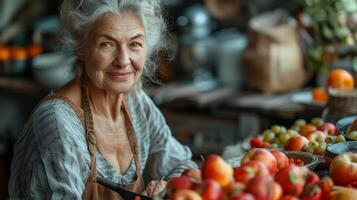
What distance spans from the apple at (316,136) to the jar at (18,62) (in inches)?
134

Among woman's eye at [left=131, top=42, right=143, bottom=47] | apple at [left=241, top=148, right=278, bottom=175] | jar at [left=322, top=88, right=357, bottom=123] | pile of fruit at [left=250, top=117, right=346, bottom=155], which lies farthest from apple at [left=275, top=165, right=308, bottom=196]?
jar at [left=322, top=88, right=357, bottom=123]

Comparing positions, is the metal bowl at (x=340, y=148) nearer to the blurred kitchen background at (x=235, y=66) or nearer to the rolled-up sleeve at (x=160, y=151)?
the rolled-up sleeve at (x=160, y=151)

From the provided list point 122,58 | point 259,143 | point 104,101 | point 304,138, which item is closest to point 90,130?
point 104,101

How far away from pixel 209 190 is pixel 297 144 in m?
0.88

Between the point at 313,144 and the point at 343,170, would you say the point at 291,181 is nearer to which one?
the point at 343,170

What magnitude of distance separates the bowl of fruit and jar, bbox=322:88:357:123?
0.43 metres

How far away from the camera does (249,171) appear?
1.71 m

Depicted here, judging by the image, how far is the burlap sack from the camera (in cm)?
446

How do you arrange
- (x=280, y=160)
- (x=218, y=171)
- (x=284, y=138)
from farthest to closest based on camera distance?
(x=284, y=138)
(x=280, y=160)
(x=218, y=171)

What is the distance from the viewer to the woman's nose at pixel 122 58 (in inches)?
97.8

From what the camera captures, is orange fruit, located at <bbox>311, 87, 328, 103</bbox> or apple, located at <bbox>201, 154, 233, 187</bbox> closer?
apple, located at <bbox>201, 154, 233, 187</bbox>

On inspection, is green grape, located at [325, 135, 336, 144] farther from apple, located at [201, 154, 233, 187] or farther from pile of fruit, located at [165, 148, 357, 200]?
apple, located at [201, 154, 233, 187]

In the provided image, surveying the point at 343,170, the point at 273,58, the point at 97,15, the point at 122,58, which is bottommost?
the point at 273,58

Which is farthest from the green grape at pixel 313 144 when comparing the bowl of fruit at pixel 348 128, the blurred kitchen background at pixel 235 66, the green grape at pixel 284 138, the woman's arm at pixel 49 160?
the blurred kitchen background at pixel 235 66
